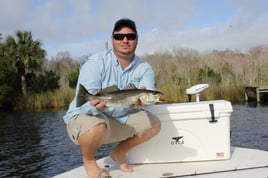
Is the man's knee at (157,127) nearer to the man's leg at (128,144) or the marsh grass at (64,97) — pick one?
the man's leg at (128,144)

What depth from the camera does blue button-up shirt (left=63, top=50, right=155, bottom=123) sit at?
149 inches

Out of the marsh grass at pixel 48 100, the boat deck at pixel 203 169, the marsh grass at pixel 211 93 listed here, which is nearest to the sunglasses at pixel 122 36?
the boat deck at pixel 203 169

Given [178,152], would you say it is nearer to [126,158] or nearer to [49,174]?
[126,158]

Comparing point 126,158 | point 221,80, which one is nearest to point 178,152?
point 126,158

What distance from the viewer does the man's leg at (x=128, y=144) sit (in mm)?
4090

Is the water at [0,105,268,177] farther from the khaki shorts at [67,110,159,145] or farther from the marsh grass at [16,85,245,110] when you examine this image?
the marsh grass at [16,85,245,110]

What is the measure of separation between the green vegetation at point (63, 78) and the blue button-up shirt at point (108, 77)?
2269 cm

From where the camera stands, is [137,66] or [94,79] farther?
[137,66]

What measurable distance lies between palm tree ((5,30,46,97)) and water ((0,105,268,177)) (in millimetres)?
15975

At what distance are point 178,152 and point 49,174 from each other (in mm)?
5431

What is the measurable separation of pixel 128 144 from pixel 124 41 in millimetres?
1146

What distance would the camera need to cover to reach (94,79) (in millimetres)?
3797

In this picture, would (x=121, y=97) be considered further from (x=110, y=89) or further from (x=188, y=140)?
(x=188, y=140)

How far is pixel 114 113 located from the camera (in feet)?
13.0
